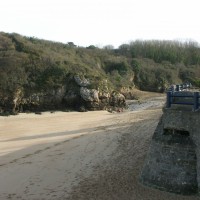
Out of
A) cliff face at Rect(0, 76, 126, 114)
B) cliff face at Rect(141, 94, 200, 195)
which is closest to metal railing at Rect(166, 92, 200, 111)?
cliff face at Rect(141, 94, 200, 195)

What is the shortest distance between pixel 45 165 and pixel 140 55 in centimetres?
6843

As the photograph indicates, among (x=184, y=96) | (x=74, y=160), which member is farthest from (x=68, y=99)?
(x=184, y=96)

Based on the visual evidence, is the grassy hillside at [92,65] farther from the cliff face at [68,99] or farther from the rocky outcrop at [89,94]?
the rocky outcrop at [89,94]

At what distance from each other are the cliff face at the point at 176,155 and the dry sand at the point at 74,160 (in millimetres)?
452

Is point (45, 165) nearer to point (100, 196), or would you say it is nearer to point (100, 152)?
point (100, 152)

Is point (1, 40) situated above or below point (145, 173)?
above

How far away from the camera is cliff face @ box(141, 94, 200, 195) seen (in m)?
14.0

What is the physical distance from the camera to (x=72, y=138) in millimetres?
25703

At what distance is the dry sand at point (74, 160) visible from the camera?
48.8 feet

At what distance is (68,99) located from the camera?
40719 mm

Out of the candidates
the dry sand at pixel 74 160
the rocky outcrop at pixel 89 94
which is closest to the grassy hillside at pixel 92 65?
the rocky outcrop at pixel 89 94

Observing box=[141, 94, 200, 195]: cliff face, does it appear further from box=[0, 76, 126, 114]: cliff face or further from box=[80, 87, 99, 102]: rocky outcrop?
box=[80, 87, 99, 102]: rocky outcrop

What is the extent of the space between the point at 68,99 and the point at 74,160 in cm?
2141

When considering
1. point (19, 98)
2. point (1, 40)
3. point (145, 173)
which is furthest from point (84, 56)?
point (145, 173)
